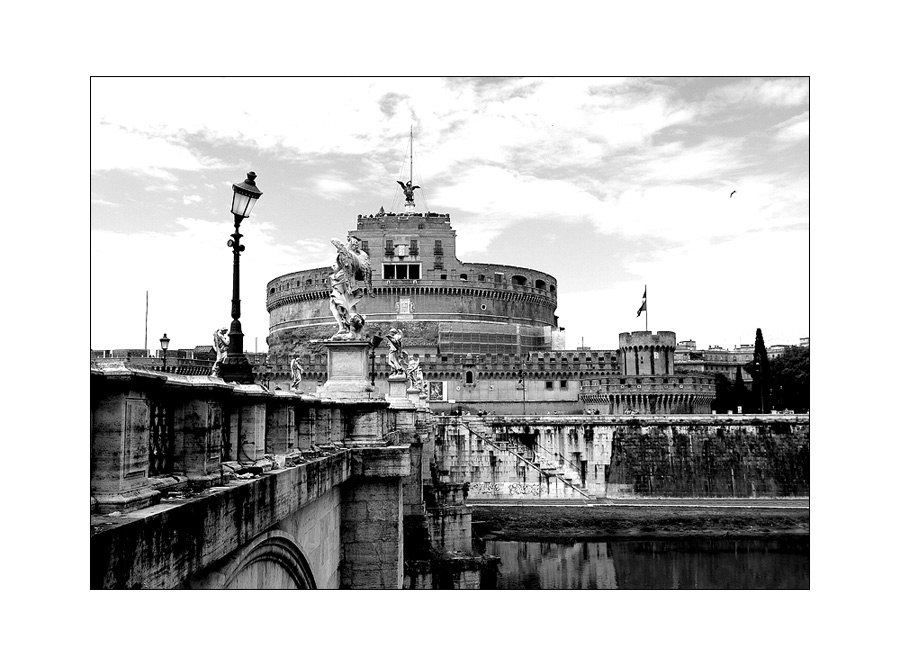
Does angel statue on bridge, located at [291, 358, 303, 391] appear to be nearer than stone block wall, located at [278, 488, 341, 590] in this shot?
No

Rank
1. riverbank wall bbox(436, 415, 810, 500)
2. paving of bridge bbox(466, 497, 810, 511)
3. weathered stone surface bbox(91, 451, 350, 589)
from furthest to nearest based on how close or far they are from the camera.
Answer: riverbank wall bbox(436, 415, 810, 500), paving of bridge bbox(466, 497, 810, 511), weathered stone surface bbox(91, 451, 350, 589)

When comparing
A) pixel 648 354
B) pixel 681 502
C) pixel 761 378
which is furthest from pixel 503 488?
pixel 648 354

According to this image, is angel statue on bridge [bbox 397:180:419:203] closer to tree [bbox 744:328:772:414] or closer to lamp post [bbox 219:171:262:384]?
tree [bbox 744:328:772:414]

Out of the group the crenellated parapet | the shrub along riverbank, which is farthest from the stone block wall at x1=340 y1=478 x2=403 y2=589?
the crenellated parapet

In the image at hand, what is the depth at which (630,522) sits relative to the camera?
4416 centimetres

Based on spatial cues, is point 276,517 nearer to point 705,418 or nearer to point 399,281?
point 705,418

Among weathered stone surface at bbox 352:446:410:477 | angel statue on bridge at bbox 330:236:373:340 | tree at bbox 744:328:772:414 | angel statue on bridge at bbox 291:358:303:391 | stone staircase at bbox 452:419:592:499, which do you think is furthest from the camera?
tree at bbox 744:328:772:414

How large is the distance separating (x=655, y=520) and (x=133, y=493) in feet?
140

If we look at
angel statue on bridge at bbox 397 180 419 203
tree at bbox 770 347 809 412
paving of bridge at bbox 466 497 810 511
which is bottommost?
paving of bridge at bbox 466 497 810 511

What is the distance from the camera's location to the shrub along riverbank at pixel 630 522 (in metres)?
41.8

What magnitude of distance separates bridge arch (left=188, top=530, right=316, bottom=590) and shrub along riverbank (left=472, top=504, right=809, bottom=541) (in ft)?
107

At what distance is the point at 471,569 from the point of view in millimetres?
21219

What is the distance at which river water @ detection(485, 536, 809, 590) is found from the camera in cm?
3291

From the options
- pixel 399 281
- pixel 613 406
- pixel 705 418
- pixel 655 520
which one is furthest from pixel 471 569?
pixel 399 281
